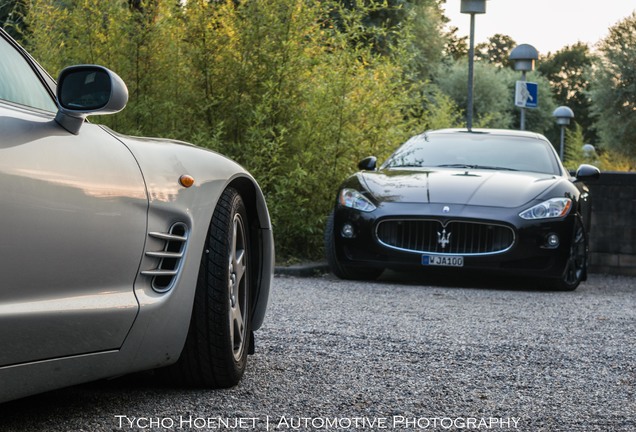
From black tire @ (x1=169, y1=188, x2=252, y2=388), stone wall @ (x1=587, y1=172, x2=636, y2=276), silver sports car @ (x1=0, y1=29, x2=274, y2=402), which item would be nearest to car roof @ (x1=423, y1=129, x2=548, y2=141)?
stone wall @ (x1=587, y1=172, x2=636, y2=276)

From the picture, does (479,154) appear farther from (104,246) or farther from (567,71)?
(567,71)

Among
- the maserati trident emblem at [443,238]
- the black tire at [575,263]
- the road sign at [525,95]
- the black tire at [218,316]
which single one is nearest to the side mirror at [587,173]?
the black tire at [575,263]

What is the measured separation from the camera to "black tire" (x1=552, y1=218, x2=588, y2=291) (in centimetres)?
937

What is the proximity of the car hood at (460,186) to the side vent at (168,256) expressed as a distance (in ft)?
18.8

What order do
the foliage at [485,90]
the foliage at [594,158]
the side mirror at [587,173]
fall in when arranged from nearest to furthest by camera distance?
the side mirror at [587,173] → the foliage at [594,158] → the foliage at [485,90]

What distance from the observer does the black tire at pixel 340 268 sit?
9695 millimetres

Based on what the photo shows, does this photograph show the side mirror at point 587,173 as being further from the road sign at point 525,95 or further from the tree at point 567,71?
the tree at point 567,71

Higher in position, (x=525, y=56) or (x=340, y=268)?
(x=525, y=56)

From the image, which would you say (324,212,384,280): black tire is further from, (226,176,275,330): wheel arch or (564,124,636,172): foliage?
(564,124,636,172): foliage

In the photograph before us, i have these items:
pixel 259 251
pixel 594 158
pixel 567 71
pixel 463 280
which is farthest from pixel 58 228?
pixel 567 71

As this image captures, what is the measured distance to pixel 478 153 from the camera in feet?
34.8

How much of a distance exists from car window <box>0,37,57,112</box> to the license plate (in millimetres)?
5972

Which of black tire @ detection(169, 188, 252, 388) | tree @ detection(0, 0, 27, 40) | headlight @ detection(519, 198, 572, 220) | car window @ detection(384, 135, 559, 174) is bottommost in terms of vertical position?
headlight @ detection(519, 198, 572, 220)

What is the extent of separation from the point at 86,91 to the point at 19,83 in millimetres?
301
